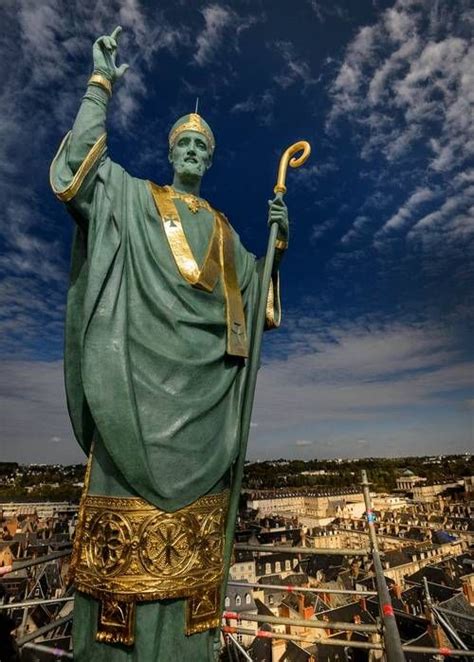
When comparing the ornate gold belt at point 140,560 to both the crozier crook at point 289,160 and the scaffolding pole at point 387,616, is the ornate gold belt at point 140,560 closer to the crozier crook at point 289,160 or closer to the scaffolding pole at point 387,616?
the scaffolding pole at point 387,616

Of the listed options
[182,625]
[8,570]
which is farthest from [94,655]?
[8,570]

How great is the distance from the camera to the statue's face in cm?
461

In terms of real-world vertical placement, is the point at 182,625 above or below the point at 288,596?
above

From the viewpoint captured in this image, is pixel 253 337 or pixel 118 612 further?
pixel 253 337

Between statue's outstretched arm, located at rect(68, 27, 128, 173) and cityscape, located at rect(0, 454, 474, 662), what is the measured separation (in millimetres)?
3124

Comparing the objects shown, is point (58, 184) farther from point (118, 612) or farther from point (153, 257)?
point (118, 612)

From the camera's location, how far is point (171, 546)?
10.4ft

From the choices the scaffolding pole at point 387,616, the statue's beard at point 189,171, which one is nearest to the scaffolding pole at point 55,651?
the scaffolding pole at point 387,616

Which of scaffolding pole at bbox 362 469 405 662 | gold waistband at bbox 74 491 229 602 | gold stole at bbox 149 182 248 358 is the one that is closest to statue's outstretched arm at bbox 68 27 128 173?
gold stole at bbox 149 182 248 358

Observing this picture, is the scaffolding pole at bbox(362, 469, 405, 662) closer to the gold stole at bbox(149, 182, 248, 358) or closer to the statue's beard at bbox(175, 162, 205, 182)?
the gold stole at bbox(149, 182, 248, 358)

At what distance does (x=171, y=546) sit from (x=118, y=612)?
0.51 meters

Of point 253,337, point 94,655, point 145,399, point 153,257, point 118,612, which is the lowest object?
point 94,655

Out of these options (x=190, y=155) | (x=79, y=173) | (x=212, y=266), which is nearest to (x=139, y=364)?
(x=212, y=266)

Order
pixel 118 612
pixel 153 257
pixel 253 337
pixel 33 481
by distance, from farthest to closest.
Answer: pixel 33 481
pixel 253 337
pixel 153 257
pixel 118 612
